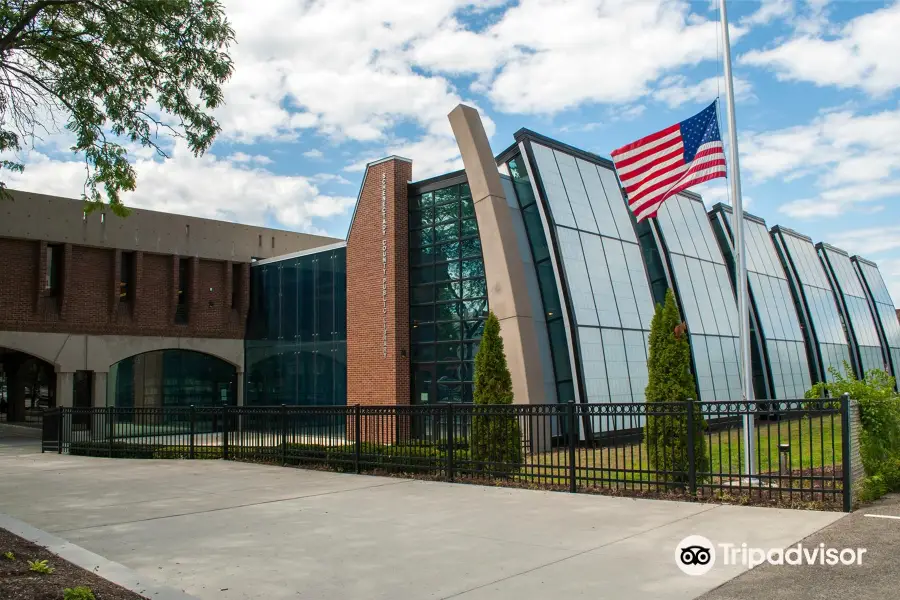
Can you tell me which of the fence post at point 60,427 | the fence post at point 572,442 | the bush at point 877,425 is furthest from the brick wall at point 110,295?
the bush at point 877,425

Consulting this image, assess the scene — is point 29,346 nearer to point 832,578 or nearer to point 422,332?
point 422,332

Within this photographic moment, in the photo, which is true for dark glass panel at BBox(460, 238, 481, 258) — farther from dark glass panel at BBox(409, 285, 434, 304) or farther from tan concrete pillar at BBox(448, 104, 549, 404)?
tan concrete pillar at BBox(448, 104, 549, 404)

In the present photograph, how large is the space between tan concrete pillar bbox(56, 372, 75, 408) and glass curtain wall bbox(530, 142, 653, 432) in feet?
62.9

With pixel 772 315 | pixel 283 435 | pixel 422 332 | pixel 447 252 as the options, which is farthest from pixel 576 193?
pixel 772 315

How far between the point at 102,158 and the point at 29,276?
1686cm

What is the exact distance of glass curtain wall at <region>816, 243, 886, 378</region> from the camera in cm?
3616

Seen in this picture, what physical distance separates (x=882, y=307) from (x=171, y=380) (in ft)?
130

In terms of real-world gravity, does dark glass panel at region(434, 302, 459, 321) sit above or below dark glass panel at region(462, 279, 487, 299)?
below

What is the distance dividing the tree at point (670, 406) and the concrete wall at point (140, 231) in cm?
2082

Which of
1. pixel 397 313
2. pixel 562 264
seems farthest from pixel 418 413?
pixel 397 313

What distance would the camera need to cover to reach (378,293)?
2198cm

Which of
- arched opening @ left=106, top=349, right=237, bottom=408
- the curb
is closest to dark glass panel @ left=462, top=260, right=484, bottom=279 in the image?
the curb

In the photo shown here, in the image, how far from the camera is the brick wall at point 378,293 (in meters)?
21.4

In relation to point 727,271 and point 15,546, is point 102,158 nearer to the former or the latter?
point 15,546
